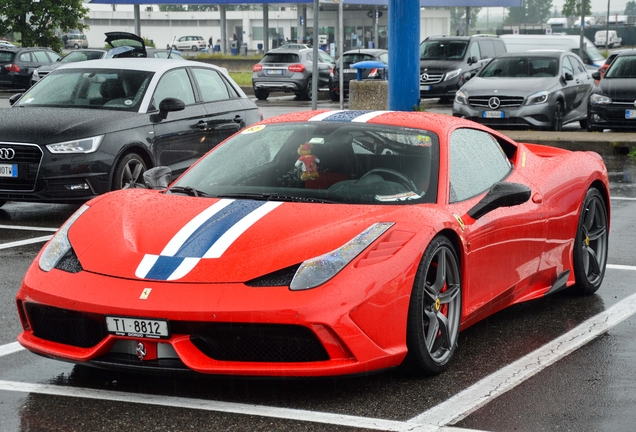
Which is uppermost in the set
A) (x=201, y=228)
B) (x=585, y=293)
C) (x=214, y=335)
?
(x=201, y=228)

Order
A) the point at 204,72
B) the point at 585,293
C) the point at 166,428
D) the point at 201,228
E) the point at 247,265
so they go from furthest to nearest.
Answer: the point at 204,72 < the point at 585,293 < the point at 201,228 < the point at 247,265 < the point at 166,428

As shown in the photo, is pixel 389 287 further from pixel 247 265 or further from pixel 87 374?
pixel 87 374

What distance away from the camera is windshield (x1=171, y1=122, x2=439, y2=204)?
5.46 metres

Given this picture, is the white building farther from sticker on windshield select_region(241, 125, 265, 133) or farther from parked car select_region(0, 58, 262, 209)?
sticker on windshield select_region(241, 125, 265, 133)

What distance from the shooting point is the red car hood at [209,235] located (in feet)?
15.2

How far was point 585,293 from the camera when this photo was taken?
6953 mm

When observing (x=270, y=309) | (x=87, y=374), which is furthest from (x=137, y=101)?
(x=270, y=309)

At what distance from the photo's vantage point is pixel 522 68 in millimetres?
20484

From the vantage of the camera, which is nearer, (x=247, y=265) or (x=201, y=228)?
(x=247, y=265)

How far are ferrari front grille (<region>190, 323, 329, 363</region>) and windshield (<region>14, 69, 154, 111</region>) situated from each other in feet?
22.6

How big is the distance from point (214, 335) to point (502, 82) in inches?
625

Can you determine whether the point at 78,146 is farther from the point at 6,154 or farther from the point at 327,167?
the point at 327,167

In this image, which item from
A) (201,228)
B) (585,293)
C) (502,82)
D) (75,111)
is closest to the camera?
(201,228)

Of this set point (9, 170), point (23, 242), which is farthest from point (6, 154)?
point (23, 242)
